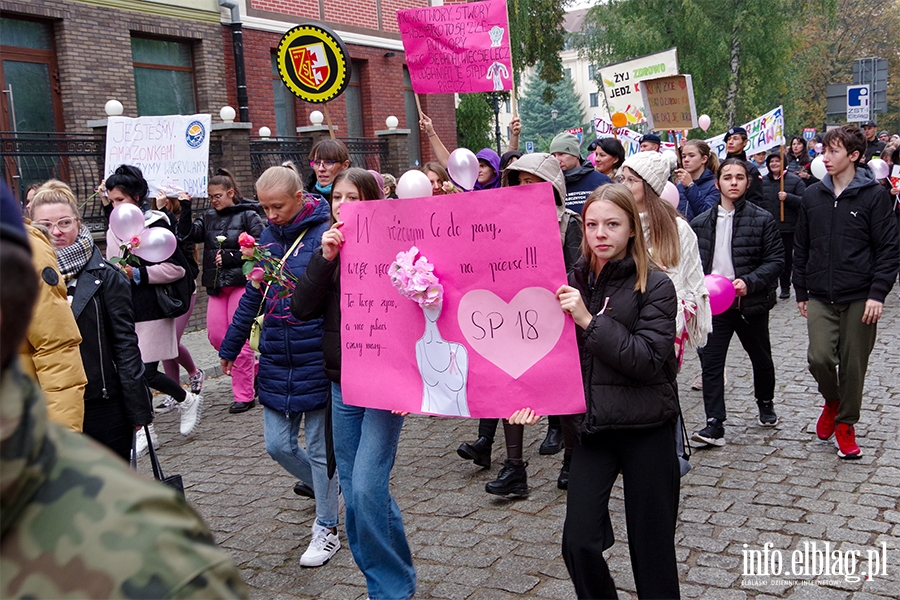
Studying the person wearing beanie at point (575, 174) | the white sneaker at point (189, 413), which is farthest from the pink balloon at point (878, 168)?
the white sneaker at point (189, 413)

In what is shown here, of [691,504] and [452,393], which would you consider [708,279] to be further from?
[452,393]

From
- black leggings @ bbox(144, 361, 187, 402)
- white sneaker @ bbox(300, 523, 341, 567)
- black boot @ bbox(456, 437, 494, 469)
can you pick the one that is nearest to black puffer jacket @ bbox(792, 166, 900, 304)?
black boot @ bbox(456, 437, 494, 469)

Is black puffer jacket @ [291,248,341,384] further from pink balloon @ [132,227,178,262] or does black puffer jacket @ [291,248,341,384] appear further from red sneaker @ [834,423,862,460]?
red sneaker @ [834,423,862,460]

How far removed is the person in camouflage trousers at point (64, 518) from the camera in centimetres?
112

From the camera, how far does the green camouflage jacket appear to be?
112cm

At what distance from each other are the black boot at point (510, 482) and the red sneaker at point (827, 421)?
2.25 metres

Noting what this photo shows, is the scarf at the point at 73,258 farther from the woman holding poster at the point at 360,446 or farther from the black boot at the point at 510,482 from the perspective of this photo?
the black boot at the point at 510,482

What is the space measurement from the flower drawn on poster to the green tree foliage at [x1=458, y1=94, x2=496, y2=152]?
24718 millimetres

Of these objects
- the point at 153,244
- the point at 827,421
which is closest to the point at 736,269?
the point at 827,421

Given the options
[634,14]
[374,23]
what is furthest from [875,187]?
[634,14]

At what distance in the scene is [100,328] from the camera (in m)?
4.20

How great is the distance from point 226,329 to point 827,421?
4960mm

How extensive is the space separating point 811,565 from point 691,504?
970mm

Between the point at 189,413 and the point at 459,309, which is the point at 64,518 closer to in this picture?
the point at 459,309
